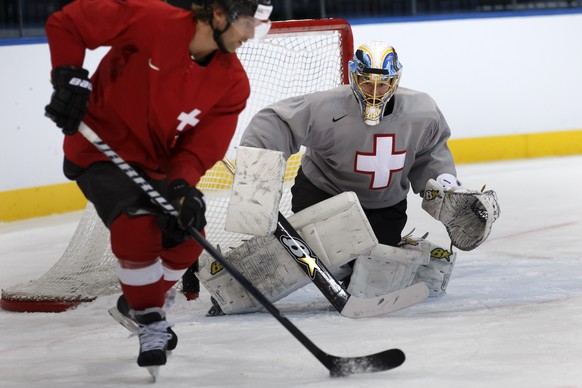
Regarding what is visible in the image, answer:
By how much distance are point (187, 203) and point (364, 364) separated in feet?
1.72

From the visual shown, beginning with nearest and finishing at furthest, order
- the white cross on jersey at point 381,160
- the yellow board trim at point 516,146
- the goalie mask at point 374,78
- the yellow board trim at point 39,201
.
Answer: the goalie mask at point 374,78, the white cross on jersey at point 381,160, the yellow board trim at point 39,201, the yellow board trim at point 516,146

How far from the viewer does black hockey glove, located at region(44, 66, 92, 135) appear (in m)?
2.26

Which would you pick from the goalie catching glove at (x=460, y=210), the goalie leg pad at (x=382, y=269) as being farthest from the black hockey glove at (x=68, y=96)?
the goalie catching glove at (x=460, y=210)

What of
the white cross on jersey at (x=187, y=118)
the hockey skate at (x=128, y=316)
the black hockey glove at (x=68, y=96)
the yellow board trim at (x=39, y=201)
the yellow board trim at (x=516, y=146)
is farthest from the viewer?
the yellow board trim at (x=516, y=146)

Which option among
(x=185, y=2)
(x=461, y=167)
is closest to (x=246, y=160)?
(x=185, y=2)

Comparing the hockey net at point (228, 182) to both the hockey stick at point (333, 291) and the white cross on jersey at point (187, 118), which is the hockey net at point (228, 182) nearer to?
the hockey stick at point (333, 291)

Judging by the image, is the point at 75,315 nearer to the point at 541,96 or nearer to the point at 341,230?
the point at 341,230

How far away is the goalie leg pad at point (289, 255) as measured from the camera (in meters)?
3.07

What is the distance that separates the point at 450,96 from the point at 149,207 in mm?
4888

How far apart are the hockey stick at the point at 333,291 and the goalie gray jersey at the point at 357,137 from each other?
1.02 ft

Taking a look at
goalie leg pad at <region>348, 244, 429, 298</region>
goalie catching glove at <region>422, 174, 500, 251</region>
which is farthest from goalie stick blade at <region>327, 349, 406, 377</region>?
goalie catching glove at <region>422, 174, 500, 251</region>

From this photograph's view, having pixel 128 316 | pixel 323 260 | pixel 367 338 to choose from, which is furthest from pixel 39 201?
pixel 367 338

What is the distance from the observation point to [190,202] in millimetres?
2322

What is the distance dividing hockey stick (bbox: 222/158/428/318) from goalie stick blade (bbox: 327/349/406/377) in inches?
26.6
